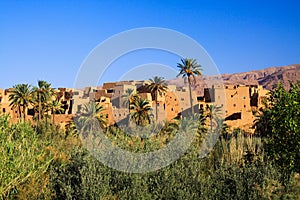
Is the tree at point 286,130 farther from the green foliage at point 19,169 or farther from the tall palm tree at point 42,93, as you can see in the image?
the tall palm tree at point 42,93

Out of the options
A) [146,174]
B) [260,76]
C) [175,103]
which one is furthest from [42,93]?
[260,76]

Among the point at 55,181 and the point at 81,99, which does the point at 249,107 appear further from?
the point at 55,181

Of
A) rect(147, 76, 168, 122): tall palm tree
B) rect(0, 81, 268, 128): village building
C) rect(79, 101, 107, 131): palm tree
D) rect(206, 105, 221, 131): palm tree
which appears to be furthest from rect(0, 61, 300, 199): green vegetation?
rect(147, 76, 168, 122): tall palm tree

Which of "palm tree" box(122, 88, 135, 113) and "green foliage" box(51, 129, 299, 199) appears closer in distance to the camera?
"green foliage" box(51, 129, 299, 199)

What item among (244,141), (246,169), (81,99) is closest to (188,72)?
(81,99)

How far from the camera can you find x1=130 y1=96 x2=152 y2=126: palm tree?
43.1 meters

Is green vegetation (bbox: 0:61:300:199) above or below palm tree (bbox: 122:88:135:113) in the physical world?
below

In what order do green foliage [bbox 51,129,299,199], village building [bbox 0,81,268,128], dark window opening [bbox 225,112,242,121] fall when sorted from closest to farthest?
green foliage [bbox 51,129,299,199] < village building [bbox 0,81,268,128] < dark window opening [bbox 225,112,242,121]

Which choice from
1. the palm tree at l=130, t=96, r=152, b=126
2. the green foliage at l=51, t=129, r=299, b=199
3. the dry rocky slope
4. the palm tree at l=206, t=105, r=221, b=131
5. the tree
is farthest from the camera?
the dry rocky slope

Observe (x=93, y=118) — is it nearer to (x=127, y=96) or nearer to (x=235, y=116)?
(x=127, y=96)

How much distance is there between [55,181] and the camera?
1548 centimetres

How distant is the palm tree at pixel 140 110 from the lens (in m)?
43.1

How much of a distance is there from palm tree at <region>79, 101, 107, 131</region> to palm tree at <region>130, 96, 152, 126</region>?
3.24 meters

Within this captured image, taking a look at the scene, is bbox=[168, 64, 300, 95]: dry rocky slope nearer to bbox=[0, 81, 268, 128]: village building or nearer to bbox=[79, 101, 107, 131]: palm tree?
bbox=[0, 81, 268, 128]: village building
